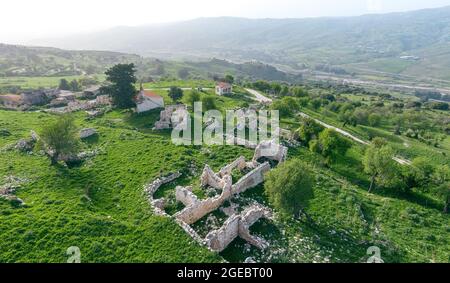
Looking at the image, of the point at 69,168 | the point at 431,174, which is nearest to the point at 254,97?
the point at 431,174

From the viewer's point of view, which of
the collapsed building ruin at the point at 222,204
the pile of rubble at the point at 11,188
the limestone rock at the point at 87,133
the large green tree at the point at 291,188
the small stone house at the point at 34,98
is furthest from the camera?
the small stone house at the point at 34,98

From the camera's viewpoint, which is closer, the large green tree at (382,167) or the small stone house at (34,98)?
the large green tree at (382,167)

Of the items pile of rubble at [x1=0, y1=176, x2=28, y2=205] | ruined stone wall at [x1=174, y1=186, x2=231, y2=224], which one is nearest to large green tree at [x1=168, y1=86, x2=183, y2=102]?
pile of rubble at [x1=0, y1=176, x2=28, y2=205]

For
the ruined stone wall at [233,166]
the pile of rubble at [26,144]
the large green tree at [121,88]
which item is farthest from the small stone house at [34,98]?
the ruined stone wall at [233,166]

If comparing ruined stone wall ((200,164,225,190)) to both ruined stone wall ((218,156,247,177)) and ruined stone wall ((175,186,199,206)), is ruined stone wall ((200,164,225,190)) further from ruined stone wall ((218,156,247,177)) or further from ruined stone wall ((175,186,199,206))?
ruined stone wall ((175,186,199,206))

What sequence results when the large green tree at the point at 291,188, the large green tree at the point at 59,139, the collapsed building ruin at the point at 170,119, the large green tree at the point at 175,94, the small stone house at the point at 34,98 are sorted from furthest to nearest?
the large green tree at the point at 175,94, the small stone house at the point at 34,98, the collapsed building ruin at the point at 170,119, the large green tree at the point at 59,139, the large green tree at the point at 291,188

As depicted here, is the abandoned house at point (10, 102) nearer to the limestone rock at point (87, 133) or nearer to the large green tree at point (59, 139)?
Result: the limestone rock at point (87, 133)
